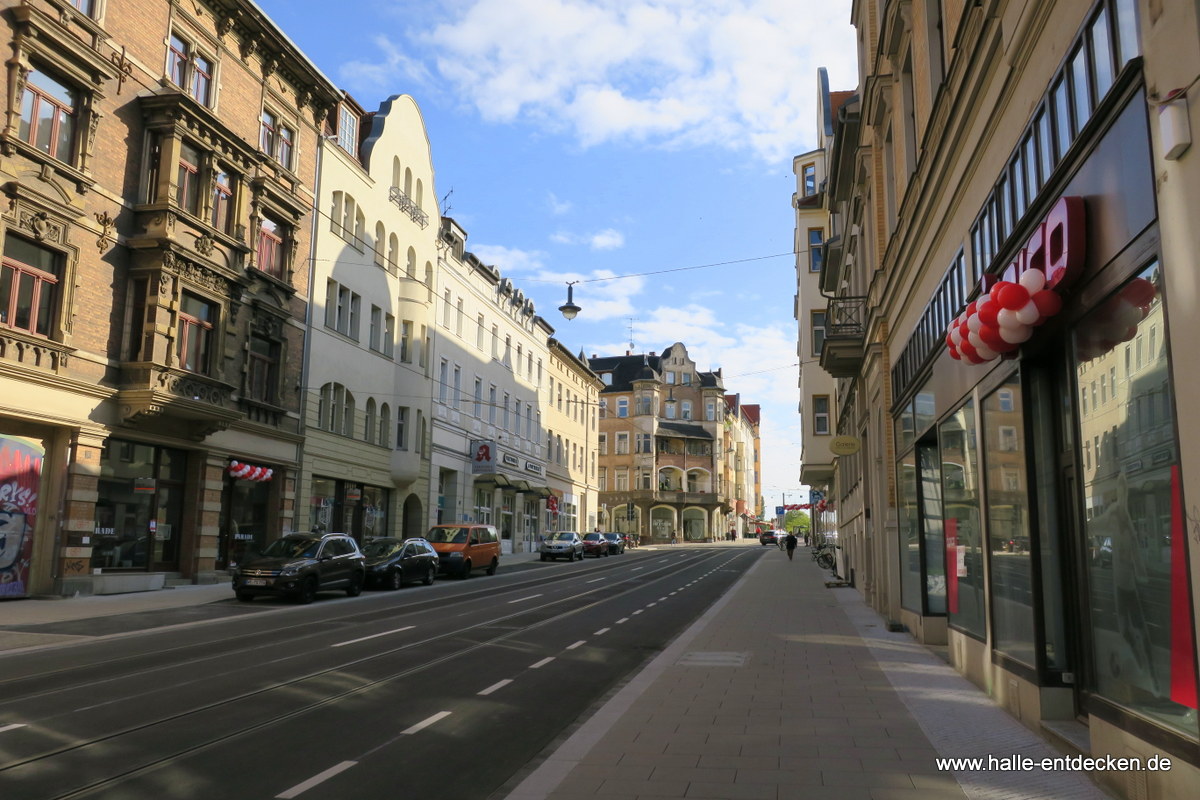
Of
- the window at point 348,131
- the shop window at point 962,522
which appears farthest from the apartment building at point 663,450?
the shop window at point 962,522

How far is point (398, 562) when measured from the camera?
83.9 feet

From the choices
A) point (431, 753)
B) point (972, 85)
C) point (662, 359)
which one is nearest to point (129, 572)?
point (431, 753)

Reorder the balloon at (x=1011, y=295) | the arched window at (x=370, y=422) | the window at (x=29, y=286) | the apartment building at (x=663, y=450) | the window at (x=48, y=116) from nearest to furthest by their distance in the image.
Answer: the balloon at (x=1011, y=295)
the window at (x=29, y=286)
the window at (x=48, y=116)
the arched window at (x=370, y=422)
the apartment building at (x=663, y=450)

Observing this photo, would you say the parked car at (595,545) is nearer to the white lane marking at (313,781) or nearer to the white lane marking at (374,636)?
the white lane marking at (374,636)

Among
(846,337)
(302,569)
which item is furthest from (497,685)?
(846,337)

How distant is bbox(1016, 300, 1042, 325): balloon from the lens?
646cm

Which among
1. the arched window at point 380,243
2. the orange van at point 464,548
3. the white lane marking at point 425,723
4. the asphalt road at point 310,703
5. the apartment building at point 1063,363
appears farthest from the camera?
the arched window at point 380,243

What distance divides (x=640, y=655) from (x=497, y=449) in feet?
124

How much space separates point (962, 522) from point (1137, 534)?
551 centimetres

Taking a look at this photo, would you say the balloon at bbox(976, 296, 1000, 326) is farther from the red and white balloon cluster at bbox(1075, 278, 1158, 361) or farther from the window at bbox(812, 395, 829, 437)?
the window at bbox(812, 395, 829, 437)

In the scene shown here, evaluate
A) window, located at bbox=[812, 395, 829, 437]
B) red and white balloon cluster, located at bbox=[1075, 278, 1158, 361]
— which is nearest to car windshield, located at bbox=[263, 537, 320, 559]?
red and white balloon cluster, located at bbox=[1075, 278, 1158, 361]

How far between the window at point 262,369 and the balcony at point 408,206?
434 inches

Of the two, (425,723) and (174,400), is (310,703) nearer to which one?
(425,723)

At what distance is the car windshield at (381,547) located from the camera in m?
25.6
